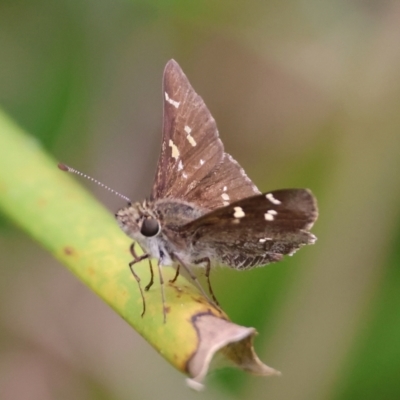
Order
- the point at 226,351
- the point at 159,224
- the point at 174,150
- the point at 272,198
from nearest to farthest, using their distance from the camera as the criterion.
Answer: the point at 226,351 → the point at 272,198 → the point at 159,224 → the point at 174,150

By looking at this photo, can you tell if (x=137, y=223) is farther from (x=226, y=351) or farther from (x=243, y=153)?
(x=243, y=153)

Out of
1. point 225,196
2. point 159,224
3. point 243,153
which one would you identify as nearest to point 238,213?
point 159,224

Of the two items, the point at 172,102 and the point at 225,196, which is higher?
the point at 172,102

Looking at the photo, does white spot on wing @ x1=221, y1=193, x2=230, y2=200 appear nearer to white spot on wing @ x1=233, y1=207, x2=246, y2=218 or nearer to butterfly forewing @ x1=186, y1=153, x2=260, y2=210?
butterfly forewing @ x1=186, y1=153, x2=260, y2=210

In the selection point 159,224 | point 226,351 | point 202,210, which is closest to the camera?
point 226,351

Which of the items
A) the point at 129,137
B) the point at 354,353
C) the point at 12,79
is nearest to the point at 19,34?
the point at 12,79

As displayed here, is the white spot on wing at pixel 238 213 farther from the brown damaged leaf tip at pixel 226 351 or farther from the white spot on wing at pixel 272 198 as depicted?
the brown damaged leaf tip at pixel 226 351


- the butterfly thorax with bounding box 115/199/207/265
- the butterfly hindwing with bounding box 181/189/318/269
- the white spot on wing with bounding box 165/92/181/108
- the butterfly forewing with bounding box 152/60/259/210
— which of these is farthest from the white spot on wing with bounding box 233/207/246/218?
the white spot on wing with bounding box 165/92/181/108

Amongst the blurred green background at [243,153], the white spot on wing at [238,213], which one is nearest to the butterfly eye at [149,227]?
the white spot on wing at [238,213]
